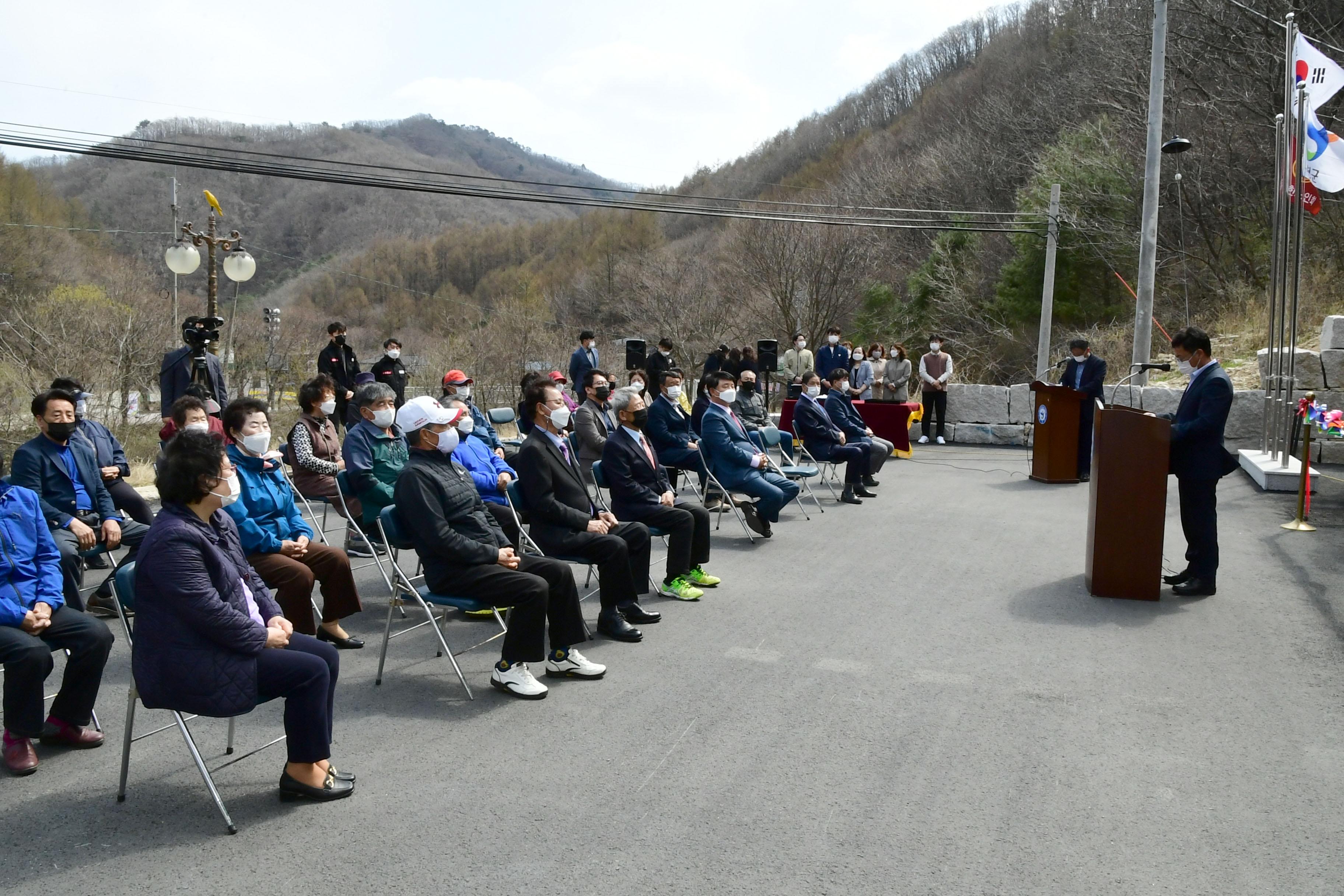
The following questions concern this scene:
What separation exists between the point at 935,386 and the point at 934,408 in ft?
2.58

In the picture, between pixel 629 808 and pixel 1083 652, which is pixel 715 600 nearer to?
pixel 1083 652

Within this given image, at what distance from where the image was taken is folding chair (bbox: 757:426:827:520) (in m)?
10.3

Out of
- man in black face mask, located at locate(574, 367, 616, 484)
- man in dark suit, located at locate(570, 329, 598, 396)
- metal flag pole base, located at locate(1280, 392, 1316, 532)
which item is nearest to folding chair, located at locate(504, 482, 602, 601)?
man in black face mask, located at locate(574, 367, 616, 484)

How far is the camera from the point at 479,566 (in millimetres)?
5191

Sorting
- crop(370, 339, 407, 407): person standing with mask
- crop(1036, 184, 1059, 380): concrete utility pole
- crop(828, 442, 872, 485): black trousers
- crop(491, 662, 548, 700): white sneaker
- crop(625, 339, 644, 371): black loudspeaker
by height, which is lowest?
crop(491, 662, 548, 700): white sneaker

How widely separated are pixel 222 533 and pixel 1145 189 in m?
15.1

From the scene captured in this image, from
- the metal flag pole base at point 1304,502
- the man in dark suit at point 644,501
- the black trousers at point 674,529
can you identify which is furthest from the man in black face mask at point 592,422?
the metal flag pole base at point 1304,502

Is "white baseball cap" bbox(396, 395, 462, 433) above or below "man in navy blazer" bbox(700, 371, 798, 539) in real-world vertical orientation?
above

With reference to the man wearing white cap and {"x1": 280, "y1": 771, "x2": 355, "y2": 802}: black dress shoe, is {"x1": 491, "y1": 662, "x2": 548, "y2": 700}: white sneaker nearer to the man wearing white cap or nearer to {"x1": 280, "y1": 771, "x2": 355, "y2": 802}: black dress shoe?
the man wearing white cap

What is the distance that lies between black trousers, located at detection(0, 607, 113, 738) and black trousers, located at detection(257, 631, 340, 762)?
104 cm

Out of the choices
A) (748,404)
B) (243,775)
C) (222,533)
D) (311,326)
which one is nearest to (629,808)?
(243,775)

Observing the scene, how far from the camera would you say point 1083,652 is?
18.9 feet

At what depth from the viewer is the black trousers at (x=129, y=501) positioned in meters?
7.18

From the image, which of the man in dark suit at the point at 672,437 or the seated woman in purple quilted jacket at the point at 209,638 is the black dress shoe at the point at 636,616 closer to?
the seated woman in purple quilted jacket at the point at 209,638
